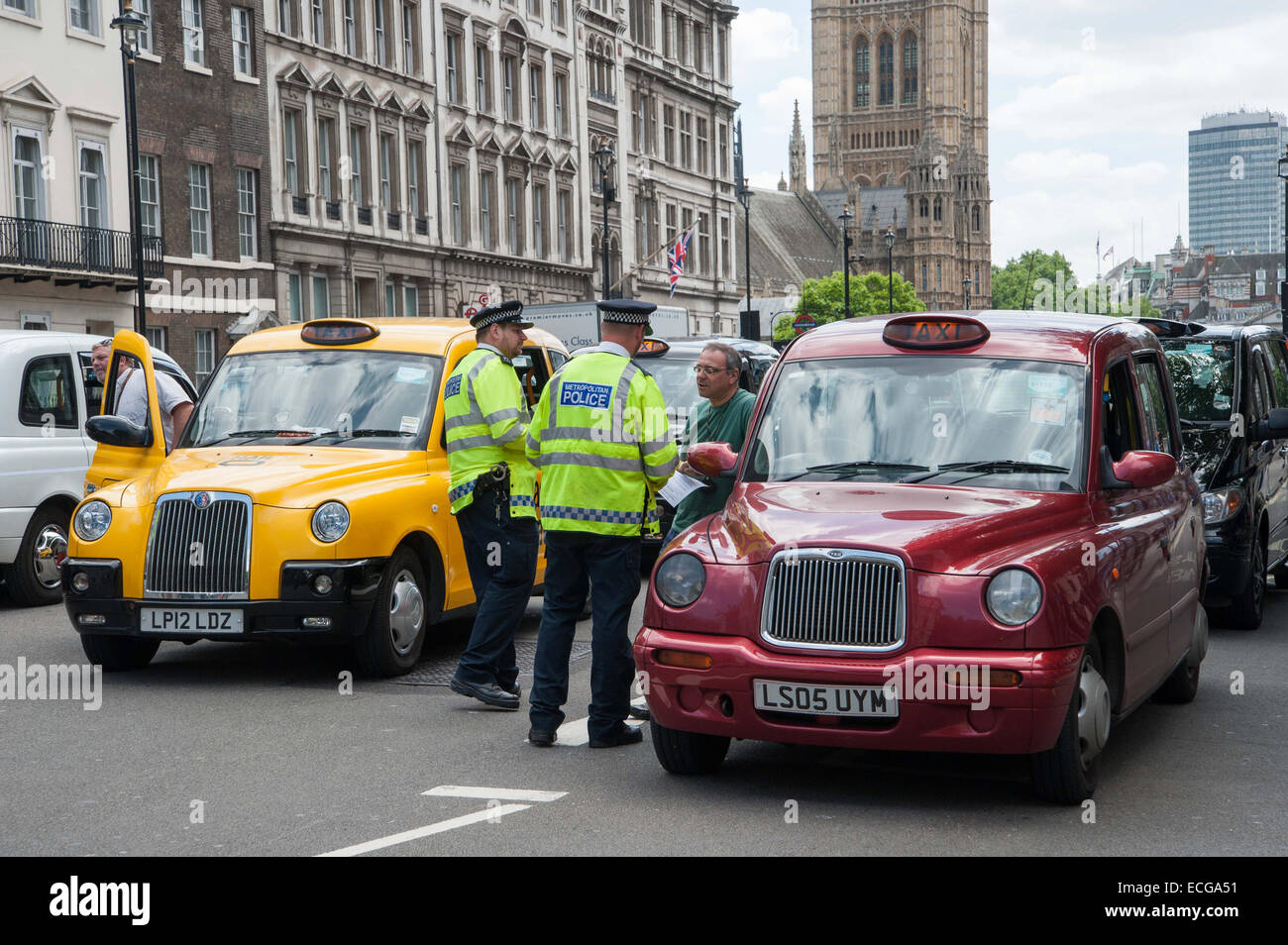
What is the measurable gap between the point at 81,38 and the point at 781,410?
30.6m

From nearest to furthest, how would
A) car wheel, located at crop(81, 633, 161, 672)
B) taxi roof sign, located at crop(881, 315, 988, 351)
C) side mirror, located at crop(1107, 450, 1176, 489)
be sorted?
side mirror, located at crop(1107, 450, 1176, 489)
taxi roof sign, located at crop(881, 315, 988, 351)
car wheel, located at crop(81, 633, 161, 672)

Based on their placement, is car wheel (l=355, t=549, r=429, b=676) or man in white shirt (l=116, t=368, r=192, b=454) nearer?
car wheel (l=355, t=549, r=429, b=676)

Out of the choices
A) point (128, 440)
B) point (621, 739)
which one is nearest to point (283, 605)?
point (128, 440)

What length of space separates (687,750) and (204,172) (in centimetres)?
3404

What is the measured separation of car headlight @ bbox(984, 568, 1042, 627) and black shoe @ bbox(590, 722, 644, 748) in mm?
2205

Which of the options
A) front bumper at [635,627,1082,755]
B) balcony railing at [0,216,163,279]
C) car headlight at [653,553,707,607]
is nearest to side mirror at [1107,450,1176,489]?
front bumper at [635,627,1082,755]

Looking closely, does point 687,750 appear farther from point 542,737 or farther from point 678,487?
point 678,487

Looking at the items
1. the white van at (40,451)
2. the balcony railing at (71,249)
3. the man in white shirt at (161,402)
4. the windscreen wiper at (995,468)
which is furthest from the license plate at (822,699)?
the balcony railing at (71,249)

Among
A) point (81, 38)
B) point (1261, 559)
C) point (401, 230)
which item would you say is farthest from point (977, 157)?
point (1261, 559)

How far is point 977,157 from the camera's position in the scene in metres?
160

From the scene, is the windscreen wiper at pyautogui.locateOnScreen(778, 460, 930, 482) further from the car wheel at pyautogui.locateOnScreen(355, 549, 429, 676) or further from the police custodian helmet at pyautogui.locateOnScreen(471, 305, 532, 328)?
the car wheel at pyautogui.locateOnScreen(355, 549, 429, 676)

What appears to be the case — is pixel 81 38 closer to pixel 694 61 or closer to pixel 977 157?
pixel 694 61

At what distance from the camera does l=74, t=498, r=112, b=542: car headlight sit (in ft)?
32.0

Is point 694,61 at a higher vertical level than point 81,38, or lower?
higher
